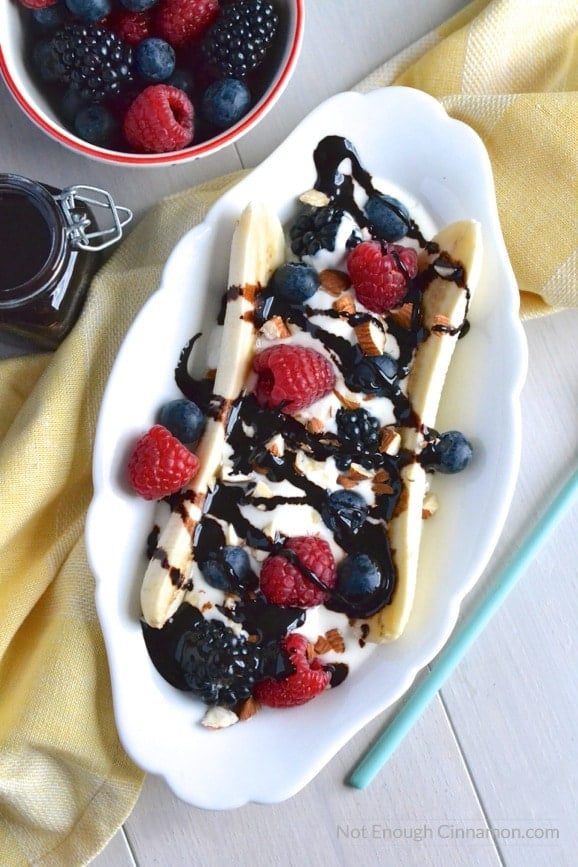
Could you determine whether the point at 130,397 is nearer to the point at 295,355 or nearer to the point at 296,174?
the point at 295,355

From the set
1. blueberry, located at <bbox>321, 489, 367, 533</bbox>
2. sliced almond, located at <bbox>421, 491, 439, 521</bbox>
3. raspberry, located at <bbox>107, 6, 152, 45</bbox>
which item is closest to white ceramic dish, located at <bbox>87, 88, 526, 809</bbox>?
sliced almond, located at <bbox>421, 491, 439, 521</bbox>

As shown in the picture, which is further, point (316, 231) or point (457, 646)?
point (457, 646)

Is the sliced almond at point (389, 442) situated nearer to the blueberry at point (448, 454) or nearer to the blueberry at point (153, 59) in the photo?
the blueberry at point (448, 454)

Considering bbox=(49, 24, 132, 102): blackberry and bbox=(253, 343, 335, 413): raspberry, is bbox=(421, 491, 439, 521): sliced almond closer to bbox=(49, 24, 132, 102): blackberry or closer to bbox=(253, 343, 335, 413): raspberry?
bbox=(253, 343, 335, 413): raspberry

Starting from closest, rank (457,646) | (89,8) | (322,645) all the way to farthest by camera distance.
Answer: (89,8)
(322,645)
(457,646)

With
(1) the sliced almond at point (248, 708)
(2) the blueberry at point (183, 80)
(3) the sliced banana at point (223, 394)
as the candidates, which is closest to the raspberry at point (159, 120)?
(2) the blueberry at point (183, 80)

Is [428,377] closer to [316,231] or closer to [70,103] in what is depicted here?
[316,231]

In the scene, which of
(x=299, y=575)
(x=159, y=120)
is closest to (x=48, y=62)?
(x=159, y=120)
